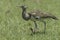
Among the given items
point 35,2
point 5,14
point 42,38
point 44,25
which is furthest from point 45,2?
point 42,38

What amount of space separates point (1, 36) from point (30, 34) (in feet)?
3.13

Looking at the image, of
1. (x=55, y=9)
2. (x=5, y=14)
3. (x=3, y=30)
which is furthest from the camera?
(x=55, y=9)

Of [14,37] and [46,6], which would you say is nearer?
[14,37]

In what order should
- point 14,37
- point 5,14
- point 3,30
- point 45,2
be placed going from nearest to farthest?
1. point 14,37
2. point 3,30
3. point 5,14
4. point 45,2

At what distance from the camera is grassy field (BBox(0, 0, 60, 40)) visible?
375 inches

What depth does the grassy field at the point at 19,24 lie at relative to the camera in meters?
9.52

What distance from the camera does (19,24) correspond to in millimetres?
10883

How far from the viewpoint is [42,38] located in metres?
9.38

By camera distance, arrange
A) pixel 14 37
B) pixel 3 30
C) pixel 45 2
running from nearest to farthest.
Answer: pixel 14 37 < pixel 3 30 < pixel 45 2

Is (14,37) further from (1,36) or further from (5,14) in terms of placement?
(5,14)

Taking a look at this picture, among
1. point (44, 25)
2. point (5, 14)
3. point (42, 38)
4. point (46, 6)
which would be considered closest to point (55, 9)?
point (46, 6)

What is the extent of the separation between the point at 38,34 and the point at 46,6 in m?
4.84

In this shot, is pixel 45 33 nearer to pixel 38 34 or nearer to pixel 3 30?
pixel 38 34

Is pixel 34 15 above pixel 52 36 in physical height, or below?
above
